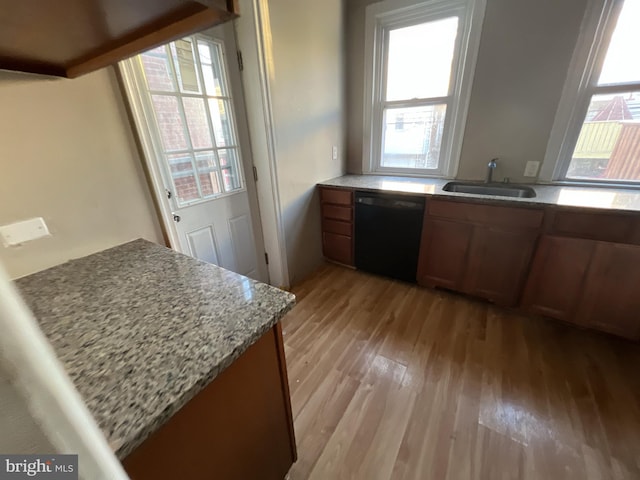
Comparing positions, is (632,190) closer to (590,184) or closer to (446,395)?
(590,184)

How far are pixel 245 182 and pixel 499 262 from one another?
6.53 ft

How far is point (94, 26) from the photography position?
2.01ft

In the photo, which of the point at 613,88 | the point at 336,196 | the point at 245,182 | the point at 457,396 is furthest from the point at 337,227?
the point at 613,88

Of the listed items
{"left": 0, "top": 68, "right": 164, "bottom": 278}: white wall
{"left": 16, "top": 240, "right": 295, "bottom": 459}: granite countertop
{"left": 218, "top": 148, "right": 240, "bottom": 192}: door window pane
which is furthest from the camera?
{"left": 218, "top": 148, "right": 240, "bottom": 192}: door window pane

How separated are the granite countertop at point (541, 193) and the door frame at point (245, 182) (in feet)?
2.10

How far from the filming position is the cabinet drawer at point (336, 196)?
92.8 inches

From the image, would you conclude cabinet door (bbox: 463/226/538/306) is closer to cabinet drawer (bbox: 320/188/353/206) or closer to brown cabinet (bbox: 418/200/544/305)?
brown cabinet (bbox: 418/200/544/305)

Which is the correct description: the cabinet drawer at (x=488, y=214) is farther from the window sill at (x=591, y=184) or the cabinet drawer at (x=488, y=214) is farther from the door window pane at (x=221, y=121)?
the door window pane at (x=221, y=121)

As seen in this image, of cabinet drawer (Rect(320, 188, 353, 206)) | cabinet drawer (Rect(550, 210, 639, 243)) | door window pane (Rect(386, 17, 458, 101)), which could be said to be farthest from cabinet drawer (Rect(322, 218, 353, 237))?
cabinet drawer (Rect(550, 210, 639, 243))

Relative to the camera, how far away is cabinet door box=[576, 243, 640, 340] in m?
1.50

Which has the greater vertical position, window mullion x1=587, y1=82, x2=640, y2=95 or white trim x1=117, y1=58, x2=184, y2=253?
window mullion x1=587, y1=82, x2=640, y2=95

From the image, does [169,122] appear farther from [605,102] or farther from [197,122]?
[605,102]

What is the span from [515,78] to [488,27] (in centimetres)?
43

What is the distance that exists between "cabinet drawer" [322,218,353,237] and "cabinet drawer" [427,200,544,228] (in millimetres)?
750
